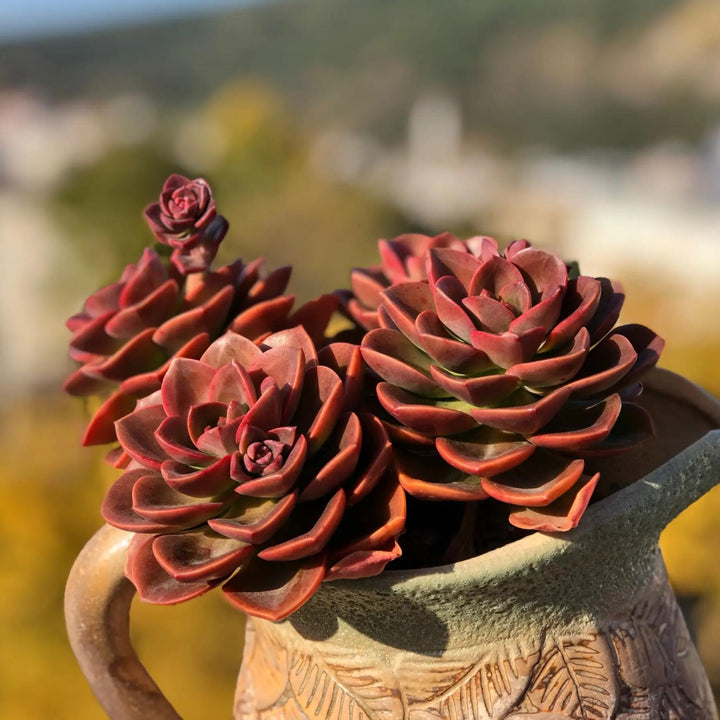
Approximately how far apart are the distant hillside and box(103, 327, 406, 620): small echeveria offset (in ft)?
28.2

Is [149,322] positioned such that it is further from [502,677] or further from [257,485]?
[502,677]

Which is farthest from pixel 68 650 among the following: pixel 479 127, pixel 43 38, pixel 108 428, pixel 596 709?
pixel 43 38

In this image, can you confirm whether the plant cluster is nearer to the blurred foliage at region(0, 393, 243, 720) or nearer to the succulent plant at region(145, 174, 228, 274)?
the succulent plant at region(145, 174, 228, 274)

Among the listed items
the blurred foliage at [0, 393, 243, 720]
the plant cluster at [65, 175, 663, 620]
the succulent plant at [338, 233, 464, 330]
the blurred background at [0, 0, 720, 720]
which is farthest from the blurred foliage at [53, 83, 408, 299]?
the plant cluster at [65, 175, 663, 620]

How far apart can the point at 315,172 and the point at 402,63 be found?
30.3ft

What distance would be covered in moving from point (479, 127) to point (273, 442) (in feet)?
30.3

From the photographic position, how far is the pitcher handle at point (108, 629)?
56 centimetres

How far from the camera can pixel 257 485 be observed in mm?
418

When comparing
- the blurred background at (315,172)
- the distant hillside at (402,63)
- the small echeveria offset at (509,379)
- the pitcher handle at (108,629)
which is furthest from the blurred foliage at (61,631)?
the distant hillside at (402,63)

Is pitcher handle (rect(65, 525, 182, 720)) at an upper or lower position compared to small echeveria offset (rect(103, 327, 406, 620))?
lower

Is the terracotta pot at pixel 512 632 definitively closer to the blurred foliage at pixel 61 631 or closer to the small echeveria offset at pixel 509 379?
the small echeveria offset at pixel 509 379

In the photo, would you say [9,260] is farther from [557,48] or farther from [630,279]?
[557,48]

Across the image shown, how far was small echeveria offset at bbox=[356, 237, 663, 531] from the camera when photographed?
1.47 feet

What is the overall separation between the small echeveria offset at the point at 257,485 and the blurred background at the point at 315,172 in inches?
15.0
